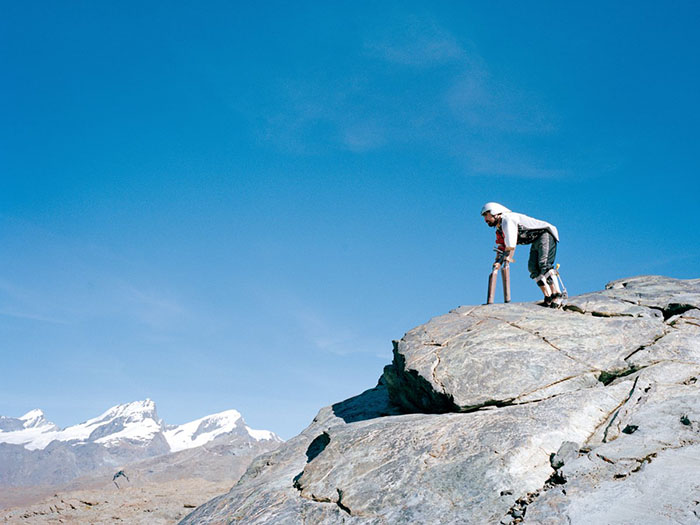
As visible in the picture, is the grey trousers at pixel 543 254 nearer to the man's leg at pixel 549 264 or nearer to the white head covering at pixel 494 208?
the man's leg at pixel 549 264

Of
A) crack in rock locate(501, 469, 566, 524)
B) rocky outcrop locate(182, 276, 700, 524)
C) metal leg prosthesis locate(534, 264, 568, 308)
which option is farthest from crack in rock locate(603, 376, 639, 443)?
metal leg prosthesis locate(534, 264, 568, 308)

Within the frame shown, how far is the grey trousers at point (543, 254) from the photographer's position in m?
13.5

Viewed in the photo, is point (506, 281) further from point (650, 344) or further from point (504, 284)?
point (650, 344)

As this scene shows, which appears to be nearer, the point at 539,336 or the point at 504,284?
the point at 539,336

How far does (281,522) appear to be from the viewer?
320 inches

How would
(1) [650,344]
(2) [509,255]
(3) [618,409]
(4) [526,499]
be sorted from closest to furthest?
1. (4) [526,499]
2. (3) [618,409]
3. (1) [650,344]
4. (2) [509,255]

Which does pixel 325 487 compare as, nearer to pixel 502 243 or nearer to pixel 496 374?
pixel 496 374

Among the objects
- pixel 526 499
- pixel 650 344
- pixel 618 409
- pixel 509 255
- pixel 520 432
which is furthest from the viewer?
pixel 509 255

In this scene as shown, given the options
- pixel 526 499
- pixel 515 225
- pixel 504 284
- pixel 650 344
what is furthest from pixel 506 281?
pixel 526 499

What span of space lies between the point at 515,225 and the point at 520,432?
684 centimetres

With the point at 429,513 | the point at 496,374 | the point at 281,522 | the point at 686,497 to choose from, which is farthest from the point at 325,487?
the point at 686,497

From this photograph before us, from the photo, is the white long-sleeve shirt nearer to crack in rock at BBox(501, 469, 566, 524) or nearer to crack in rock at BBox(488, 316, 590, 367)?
crack in rock at BBox(488, 316, 590, 367)

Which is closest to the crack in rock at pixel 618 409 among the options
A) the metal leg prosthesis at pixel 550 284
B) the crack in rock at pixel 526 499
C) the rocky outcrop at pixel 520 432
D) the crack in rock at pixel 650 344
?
the rocky outcrop at pixel 520 432

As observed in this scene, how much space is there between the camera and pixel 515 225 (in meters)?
13.3
